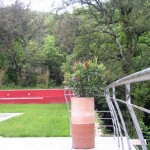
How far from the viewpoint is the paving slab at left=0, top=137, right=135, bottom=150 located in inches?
183

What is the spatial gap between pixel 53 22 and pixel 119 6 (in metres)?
2.65

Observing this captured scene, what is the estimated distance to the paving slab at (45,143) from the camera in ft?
15.2

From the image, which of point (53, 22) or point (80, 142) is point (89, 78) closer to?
point (80, 142)

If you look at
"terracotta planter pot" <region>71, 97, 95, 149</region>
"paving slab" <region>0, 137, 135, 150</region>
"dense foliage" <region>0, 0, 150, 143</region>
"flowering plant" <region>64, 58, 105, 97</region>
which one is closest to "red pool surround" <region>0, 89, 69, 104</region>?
"dense foliage" <region>0, 0, 150, 143</region>

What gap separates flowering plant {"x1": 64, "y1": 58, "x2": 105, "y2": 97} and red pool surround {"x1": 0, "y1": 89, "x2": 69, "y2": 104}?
13022 mm

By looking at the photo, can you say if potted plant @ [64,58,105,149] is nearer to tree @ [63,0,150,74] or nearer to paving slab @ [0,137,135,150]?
paving slab @ [0,137,135,150]

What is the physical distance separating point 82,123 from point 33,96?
1470 cm

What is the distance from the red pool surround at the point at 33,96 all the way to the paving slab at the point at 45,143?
12.0m

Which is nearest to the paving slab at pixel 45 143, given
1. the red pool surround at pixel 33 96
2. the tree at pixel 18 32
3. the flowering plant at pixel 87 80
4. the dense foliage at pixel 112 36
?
the flowering plant at pixel 87 80

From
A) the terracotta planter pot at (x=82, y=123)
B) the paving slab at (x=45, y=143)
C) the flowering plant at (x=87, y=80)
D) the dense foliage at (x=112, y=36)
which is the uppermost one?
the dense foliage at (x=112, y=36)

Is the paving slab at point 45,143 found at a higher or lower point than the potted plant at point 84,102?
lower

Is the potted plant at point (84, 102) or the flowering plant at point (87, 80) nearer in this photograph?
the potted plant at point (84, 102)

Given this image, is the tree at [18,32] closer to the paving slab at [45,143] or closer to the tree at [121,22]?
the tree at [121,22]

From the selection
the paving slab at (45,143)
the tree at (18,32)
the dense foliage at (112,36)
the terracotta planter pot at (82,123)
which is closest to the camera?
the terracotta planter pot at (82,123)
